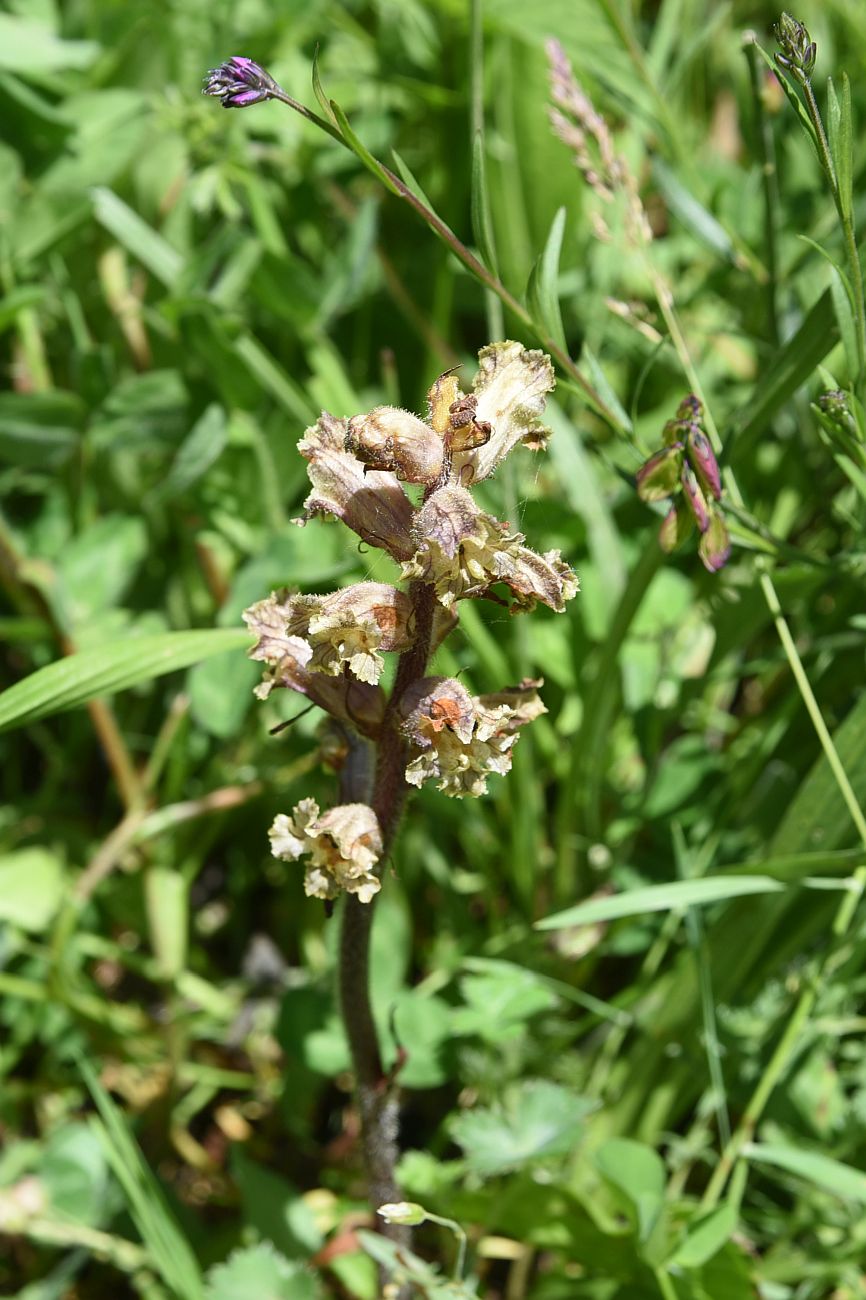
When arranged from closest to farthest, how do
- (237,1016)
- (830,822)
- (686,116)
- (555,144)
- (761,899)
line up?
(830,822) → (761,899) → (237,1016) → (555,144) → (686,116)

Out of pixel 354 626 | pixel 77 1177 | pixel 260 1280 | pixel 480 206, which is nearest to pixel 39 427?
pixel 480 206

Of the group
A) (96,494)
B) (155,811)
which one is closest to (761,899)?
(155,811)

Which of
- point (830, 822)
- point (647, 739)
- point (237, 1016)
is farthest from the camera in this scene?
point (237, 1016)

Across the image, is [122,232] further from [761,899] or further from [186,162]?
[761,899]

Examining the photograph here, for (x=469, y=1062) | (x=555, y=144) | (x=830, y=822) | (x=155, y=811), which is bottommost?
(x=155, y=811)

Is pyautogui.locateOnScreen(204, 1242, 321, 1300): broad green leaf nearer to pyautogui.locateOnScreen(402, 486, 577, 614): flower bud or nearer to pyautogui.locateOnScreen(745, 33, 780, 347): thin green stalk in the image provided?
pyautogui.locateOnScreen(402, 486, 577, 614): flower bud

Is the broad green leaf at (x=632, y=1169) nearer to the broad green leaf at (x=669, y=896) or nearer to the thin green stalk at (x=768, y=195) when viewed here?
the broad green leaf at (x=669, y=896)

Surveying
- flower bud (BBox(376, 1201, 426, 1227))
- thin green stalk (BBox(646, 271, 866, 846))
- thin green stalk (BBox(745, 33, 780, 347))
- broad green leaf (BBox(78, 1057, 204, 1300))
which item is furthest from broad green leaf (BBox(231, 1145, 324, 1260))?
thin green stalk (BBox(745, 33, 780, 347))

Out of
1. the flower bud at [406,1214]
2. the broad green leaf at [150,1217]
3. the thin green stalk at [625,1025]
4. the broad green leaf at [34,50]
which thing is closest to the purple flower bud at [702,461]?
the thin green stalk at [625,1025]
